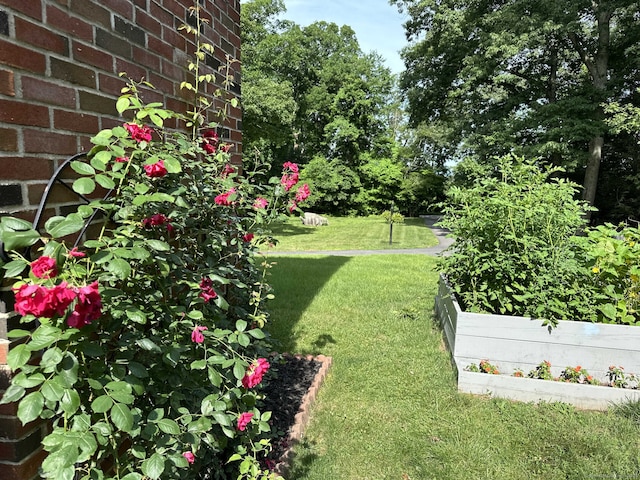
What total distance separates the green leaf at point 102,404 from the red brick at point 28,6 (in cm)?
100

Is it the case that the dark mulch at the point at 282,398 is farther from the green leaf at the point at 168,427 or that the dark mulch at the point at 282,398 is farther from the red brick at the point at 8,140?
the red brick at the point at 8,140

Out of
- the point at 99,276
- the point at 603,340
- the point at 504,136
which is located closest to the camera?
the point at 99,276

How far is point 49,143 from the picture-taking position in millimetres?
Result: 1176

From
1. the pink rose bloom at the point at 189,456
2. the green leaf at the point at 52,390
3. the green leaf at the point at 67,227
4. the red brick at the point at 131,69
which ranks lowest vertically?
the pink rose bloom at the point at 189,456

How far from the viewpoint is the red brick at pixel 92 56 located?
1264 millimetres

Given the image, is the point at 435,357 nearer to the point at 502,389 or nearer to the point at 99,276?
the point at 502,389

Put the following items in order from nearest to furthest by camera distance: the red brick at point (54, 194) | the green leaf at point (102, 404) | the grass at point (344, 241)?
1. the green leaf at point (102, 404)
2. the red brick at point (54, 194)
3. the grass at point (344, 241)

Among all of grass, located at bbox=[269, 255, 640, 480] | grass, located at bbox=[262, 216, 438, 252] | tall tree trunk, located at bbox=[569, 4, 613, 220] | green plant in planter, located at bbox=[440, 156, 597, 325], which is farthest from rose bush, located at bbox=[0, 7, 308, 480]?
tall tree trunk, located at bbox=[569, 4, 613, 220]

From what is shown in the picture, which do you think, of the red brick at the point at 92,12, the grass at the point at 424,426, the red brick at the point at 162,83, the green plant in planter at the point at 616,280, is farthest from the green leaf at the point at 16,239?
the green plant in planter at the point at 616,280

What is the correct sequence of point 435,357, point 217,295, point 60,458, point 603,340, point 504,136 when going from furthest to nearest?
point 504,136 < point 435,357 < point 603,340 < point 217,295 < point 60,458

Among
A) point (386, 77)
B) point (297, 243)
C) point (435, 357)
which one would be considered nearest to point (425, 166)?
point (386, 77)

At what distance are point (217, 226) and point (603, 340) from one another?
271cm

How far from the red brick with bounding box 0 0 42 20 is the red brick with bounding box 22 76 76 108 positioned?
167 millimetres

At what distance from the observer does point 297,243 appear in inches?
500
